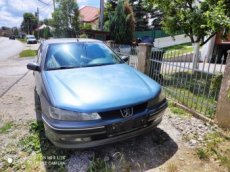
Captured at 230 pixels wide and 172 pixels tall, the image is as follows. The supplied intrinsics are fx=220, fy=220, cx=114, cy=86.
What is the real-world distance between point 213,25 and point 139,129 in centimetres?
534

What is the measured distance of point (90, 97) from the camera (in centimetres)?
285

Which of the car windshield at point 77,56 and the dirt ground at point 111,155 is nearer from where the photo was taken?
the dirt ground at point 111,155

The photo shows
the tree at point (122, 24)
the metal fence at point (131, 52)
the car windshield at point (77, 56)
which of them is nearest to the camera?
the car windshield at point (77, 56)

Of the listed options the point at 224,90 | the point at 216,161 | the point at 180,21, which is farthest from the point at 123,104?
the point at 180,21

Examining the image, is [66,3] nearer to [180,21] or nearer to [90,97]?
[180,21]

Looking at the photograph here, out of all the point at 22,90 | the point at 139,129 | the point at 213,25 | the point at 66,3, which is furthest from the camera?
the point at 66,3

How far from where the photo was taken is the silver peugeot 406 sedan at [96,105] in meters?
2.68

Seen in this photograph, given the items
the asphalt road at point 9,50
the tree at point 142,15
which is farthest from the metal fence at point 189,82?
the tree at point 142,15

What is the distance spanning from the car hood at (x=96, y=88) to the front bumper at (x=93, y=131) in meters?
0.19

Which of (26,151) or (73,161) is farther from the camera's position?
(26,151)

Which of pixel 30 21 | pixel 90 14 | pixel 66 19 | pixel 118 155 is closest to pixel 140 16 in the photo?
pixel 66 19

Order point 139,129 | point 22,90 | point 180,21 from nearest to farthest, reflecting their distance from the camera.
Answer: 1. point 139,129
2. point 22,90
3. point 180,21

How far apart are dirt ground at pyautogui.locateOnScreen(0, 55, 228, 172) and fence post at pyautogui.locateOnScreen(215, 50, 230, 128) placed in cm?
78

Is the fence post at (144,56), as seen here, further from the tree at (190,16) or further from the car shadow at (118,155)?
the car shadow at (118,155)
